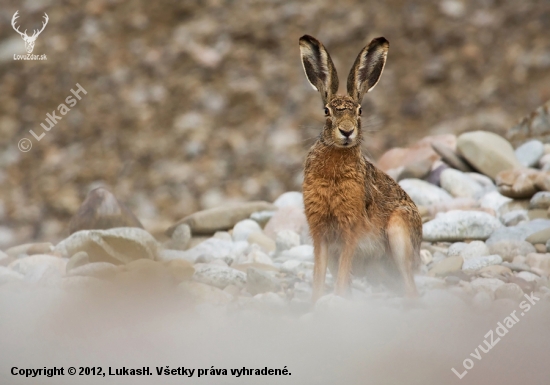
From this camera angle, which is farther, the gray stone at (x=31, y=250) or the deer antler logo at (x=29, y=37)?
the deer antler logo at (x=29, y=37)

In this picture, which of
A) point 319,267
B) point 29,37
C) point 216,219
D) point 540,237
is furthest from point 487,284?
point 29,37

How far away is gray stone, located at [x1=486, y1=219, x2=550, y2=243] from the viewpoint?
4.16m

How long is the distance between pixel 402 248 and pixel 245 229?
6.06ft

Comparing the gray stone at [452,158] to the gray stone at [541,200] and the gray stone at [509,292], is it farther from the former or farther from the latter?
the gray stone at [509,292]

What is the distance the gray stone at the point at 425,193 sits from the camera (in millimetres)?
4934

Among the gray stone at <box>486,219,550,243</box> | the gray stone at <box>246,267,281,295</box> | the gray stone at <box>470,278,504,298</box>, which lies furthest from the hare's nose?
the gray stone at <box>486,219,550,243</box>

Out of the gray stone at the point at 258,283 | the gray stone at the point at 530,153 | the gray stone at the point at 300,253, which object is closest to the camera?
the gray stone at the point at 258,283

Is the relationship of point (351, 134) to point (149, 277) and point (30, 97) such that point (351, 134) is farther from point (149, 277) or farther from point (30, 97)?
point (30, 97)

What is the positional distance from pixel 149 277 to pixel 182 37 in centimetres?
349

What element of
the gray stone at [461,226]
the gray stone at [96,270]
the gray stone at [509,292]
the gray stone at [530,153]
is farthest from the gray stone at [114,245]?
the gray stone at [530,153]

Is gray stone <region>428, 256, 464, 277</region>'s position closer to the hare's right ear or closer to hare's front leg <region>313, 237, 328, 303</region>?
hare's front leg <region>313, 237, 328, 303</region>

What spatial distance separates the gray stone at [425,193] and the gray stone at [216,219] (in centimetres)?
117

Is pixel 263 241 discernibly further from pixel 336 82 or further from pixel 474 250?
pixel 336 82

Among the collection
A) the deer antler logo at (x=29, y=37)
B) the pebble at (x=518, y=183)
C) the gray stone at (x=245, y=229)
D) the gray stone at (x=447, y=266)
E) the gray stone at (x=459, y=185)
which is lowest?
the gray stone at (x=447, y=266)
